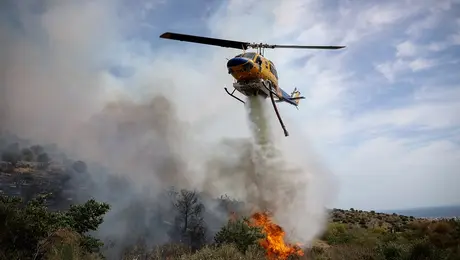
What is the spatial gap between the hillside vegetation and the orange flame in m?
0.37

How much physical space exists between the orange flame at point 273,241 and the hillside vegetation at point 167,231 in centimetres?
37

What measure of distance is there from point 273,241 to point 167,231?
43.2 feet

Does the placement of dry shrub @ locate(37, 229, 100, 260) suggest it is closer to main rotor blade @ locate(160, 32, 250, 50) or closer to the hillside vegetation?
the hillside vegetation

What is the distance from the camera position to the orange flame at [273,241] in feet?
76.9

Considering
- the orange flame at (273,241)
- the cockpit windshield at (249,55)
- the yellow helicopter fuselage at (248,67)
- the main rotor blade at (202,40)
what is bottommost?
the orange flame at (273,241)

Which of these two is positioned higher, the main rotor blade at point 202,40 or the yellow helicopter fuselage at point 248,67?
the main rotor blade at point 202,40

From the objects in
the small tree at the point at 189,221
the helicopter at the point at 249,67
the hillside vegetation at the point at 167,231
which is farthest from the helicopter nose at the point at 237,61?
the small tree at the point at 189,221

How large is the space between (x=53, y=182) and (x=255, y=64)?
32813 mm

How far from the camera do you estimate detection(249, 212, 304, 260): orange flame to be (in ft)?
76.9

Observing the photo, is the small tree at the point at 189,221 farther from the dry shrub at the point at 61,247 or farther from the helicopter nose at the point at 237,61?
the helicopter nose at the point at 237,61

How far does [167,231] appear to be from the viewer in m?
33.8

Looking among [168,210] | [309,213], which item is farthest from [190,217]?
[309,213]

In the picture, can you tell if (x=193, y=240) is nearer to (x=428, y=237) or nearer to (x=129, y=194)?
(x=129, y=194)

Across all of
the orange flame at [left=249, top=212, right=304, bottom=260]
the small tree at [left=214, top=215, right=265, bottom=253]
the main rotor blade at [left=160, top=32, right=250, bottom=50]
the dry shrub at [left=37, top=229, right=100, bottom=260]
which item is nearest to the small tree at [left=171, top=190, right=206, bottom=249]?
the orange flame at [left=249, top=212, right=304, bottom=260]
